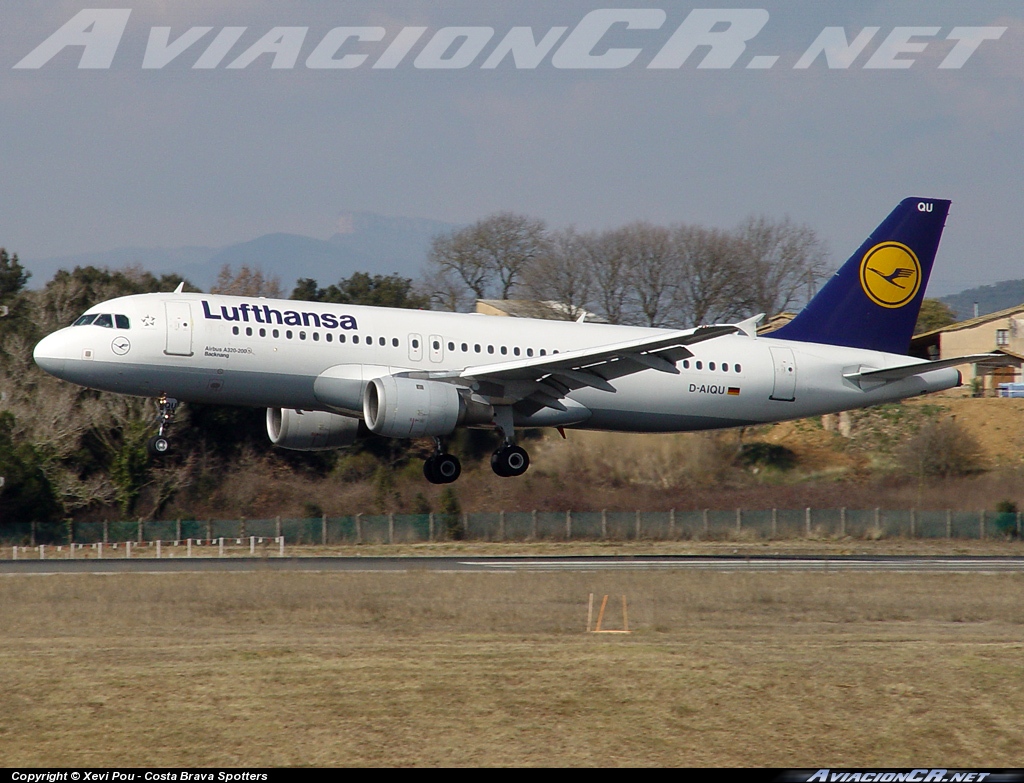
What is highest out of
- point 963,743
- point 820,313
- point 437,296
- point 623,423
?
point 437,296

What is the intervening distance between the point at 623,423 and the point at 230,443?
89.4 ft

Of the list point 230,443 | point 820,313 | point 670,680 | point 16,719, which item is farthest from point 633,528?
point 16,719

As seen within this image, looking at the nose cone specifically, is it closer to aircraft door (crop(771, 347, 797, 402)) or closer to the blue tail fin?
aircraft door (crop(771, 347, 797, 402))

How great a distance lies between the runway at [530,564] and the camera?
116ft

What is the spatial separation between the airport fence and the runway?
18.3 feet

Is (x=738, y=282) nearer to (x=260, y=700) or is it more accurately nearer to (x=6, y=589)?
(x=6, y=589)

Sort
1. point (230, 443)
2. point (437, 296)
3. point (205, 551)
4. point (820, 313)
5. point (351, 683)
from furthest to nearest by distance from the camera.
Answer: point (437, 296), point (230, 443), point (205, 551), point (820, 313), point (351, 683)

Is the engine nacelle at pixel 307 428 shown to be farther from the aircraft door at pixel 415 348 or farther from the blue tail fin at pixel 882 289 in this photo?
the blue tail fin at pixel 882 289

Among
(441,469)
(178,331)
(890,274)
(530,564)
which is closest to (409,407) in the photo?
(441,469)

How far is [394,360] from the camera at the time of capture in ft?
100

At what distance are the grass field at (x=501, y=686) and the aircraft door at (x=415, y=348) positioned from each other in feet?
20.9

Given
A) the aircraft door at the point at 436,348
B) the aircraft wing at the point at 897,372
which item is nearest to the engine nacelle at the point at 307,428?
the aircraft door at the point at 436,348

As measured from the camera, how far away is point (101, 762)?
16.0 m

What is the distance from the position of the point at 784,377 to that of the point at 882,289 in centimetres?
487
